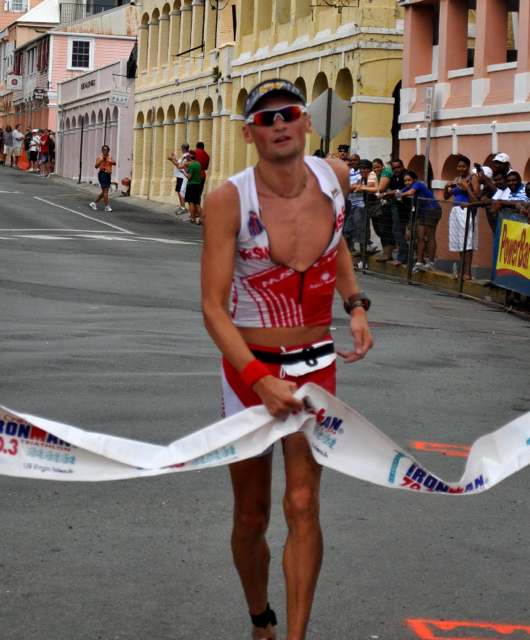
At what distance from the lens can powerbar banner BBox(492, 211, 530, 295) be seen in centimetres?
1708

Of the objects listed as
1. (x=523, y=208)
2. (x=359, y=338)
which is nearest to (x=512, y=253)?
(x=523, y=208)

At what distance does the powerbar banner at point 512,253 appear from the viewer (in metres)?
17.1

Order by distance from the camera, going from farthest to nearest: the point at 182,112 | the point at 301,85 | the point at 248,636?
the point at 182,112
the point at 301,85
the point at 248,636

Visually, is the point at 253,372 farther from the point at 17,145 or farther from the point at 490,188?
the point at 17,145

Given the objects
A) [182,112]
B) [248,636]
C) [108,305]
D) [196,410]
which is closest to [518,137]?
[108,305]

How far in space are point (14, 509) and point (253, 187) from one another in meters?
2.91

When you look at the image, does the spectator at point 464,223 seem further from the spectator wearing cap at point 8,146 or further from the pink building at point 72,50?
the spectator wearing cap at point 8,146

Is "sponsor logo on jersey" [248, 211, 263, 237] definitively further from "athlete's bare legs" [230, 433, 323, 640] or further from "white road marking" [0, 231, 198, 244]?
"white road marking" [0, 231, 198, 244]

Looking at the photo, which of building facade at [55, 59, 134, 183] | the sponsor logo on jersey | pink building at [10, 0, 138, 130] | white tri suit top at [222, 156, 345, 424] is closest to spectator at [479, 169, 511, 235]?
white tri suit top at [222, 156, 345, 424]

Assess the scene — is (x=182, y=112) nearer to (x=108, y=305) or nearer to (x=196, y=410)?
(x=108, y=305)

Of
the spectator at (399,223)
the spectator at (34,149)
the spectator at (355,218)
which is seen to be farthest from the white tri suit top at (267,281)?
the spectator at (34,149)

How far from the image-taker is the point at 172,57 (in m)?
56.7

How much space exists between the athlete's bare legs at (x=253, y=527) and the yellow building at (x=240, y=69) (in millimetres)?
28529

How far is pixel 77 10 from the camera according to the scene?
313ft
